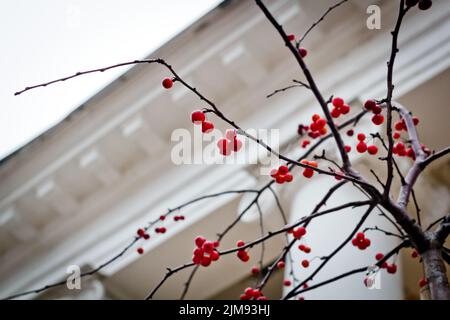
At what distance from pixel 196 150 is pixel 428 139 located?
173 centimetres

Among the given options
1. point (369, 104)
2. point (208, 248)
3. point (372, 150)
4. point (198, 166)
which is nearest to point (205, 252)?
point (208, 248)

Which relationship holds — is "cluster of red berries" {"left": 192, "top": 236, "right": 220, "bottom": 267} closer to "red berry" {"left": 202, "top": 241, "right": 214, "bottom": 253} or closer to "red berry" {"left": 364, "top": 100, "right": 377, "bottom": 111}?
"red berry" {"left": 202, "top": 241, "right": 214, "bottom": 253}

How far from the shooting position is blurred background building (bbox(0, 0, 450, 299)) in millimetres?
2852

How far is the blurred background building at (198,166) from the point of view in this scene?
285 centimetres

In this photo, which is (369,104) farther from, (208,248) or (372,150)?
(208,248)

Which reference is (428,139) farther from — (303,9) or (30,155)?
(30,155)

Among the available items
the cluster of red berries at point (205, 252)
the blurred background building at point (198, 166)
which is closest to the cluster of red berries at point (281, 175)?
the cluster of red berries at point (205, 252)

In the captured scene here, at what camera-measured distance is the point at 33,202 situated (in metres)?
4.13

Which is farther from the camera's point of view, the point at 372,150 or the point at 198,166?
the point at 198,166

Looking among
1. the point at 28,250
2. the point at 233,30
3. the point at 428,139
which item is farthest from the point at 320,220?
the point at 28,250

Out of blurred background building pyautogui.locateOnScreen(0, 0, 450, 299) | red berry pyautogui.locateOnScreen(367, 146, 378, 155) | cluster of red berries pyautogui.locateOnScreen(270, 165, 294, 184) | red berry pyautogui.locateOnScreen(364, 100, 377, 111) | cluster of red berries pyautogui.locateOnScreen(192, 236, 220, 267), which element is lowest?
cluster of red berries pyautogui.locateOnScreen(192, 236, 220, 267)

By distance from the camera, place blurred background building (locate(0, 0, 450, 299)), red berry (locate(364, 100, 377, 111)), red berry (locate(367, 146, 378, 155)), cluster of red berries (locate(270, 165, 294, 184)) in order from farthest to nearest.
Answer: blurred background building (locate(0, 0, 450, 299)) < red berry (locate(367, 146, 378, 155)) < cluster of red berries (locate(270, 165, 294, 184)) < red berry (locate(364, 100, 377, 111))

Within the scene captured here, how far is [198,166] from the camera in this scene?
3.73 meters

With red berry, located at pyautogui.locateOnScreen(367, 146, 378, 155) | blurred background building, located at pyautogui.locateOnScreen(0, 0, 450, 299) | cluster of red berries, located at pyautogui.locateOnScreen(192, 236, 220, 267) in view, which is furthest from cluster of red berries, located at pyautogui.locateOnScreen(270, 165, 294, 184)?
blurred background building, located at pyautogui.locateOnScreen(0, 0, 450, 299)
